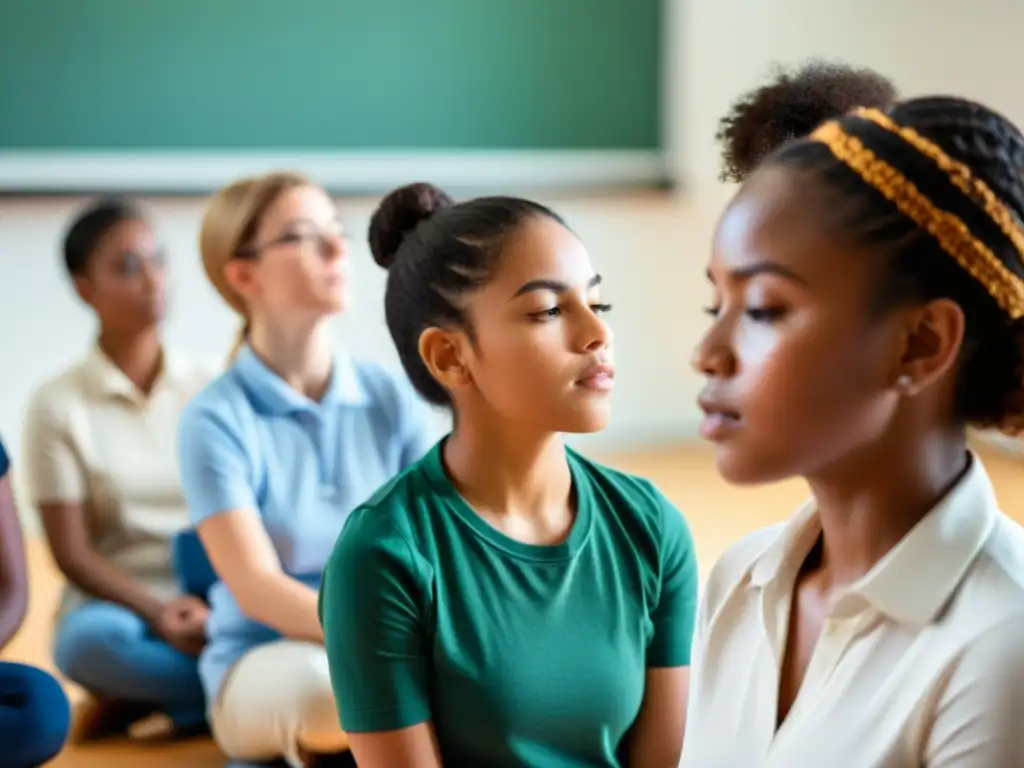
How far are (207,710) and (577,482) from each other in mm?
938

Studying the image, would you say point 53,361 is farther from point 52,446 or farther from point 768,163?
point 768,163

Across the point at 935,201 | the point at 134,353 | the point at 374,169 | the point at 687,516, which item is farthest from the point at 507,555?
the point at 374,169

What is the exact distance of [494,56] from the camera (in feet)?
11.7

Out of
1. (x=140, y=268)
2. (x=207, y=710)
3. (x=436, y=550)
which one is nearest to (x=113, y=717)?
(x=207, y=710)

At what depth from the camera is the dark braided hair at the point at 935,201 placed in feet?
2.07

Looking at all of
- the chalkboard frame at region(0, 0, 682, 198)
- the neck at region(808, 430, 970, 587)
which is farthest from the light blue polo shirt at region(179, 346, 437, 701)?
the chalkboard frame at region(0, 0, 682, 198)

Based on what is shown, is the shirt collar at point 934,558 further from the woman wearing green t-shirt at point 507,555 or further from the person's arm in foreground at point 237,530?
the person's arm in foreground at point 237,530

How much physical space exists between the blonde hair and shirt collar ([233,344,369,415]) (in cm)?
14

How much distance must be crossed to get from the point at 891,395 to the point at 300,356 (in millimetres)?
1120

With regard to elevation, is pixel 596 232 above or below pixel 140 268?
above

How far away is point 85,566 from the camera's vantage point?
194 cm

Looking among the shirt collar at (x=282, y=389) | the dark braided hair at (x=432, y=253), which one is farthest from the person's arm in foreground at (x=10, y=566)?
the dark braided hair at (x=432, y=253)

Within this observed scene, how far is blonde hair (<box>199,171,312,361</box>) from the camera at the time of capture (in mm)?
1728

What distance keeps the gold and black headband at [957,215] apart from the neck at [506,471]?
51 cm
